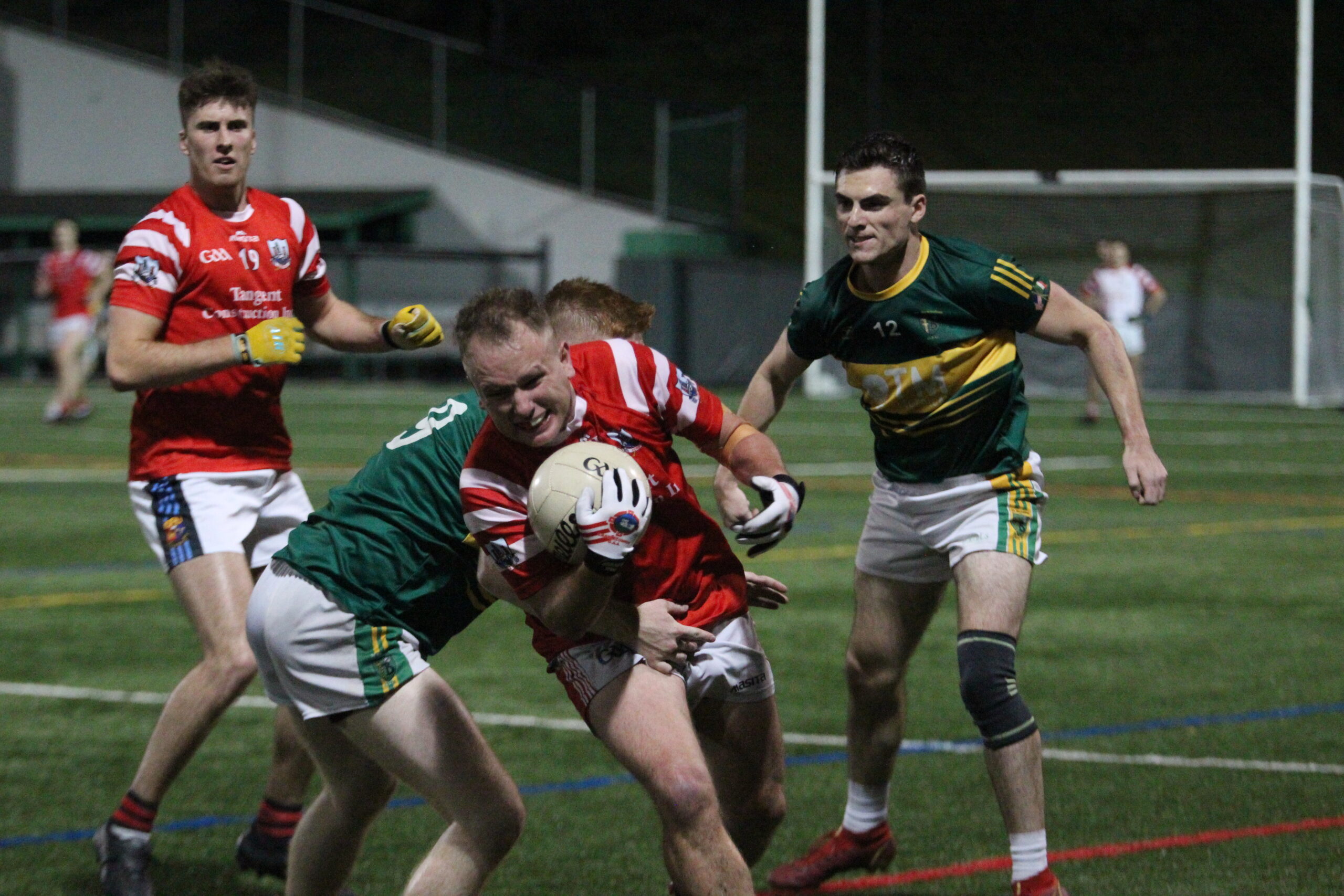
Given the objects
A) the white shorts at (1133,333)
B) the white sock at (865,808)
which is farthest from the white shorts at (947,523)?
the white shorts at (1133,333)

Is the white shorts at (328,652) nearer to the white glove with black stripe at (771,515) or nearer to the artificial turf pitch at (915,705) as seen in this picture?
the white glove with black stripe at (771,515)

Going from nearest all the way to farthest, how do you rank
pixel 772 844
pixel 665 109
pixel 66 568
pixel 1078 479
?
1. pixel 772 844
2. pixel 66 568
3. pixel 1078 479
4. pixel 665 109

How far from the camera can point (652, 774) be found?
14.2ft

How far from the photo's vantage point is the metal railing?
3300 cm

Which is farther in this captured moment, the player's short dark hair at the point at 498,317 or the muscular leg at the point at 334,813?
the muscular leg at the point at 334,813

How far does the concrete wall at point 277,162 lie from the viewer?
33.8 m

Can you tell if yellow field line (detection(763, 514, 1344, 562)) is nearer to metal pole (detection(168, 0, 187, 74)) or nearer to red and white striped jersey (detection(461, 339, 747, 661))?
red and white striped jersey (detection(461, 339, 747, 661))

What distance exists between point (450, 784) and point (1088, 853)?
2347 mm

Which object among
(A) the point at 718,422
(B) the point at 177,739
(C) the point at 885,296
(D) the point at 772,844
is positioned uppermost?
(C) the point at 885,296

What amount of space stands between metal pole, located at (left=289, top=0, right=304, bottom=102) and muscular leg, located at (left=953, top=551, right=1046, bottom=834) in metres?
30.4

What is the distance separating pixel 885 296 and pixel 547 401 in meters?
1.75

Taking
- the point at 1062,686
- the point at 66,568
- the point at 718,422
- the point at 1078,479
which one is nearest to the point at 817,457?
the point at 1078,479

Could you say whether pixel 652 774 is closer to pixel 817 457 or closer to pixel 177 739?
pixel 177 739

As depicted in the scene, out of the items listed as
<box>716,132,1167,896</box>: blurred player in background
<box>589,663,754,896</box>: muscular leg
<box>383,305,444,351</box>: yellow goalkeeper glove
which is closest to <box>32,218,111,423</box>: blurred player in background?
<box>383,305,444,351</box>: yellow goalkeeper glove
